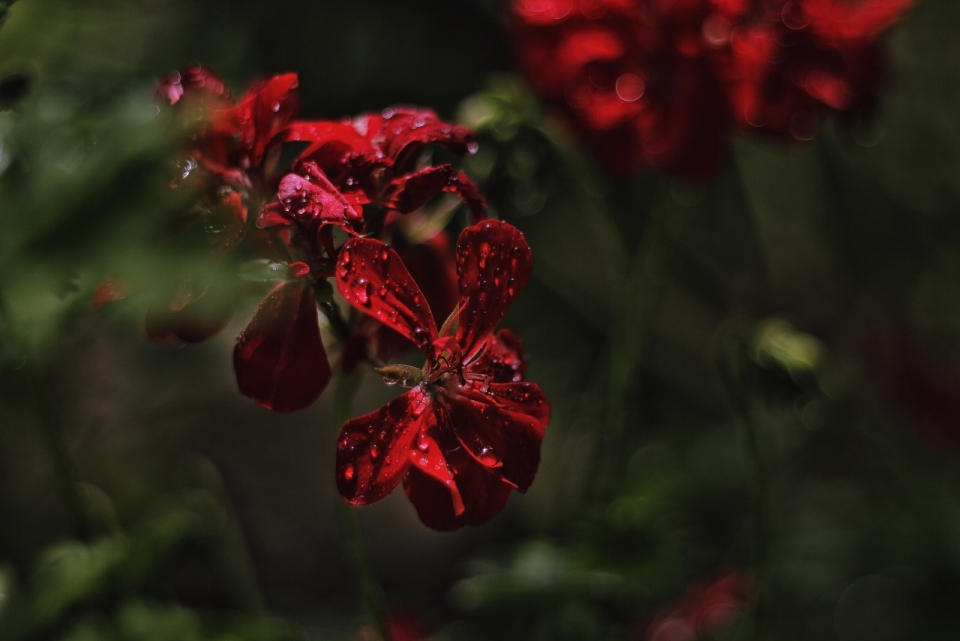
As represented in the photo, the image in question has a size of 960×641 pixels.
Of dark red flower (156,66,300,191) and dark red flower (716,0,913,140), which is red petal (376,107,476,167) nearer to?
dark red flower (156,66,300,191)

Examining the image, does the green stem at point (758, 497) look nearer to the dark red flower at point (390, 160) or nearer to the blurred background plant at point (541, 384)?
the blurred background plant at point (541, 384)

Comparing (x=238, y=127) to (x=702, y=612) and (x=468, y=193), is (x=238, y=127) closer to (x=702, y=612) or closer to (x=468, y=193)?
(x=468, y=193)

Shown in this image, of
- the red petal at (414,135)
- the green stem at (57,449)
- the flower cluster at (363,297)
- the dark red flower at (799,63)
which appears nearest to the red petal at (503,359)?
the flower cluster at (363,297)

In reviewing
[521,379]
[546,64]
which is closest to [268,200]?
[521,379]

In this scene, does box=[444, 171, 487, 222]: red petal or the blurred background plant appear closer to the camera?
box=[444, 171, 487, 222]: red petal

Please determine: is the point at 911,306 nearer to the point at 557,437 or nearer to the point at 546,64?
the point at 557,437

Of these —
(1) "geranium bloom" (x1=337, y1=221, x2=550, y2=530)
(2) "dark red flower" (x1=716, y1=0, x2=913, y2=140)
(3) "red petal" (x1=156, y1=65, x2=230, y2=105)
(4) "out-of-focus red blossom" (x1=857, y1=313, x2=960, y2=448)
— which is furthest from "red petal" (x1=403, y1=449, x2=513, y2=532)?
(4) "out-of-focus red blossom" (x1=857, y1=313, x2=960, y2=448)

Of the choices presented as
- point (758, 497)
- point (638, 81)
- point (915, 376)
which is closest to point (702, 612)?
point (758, 497)
